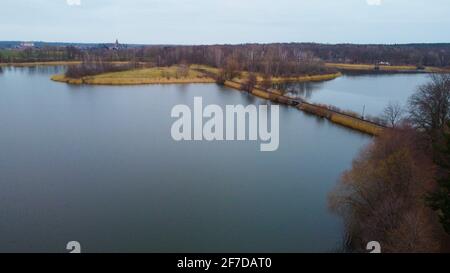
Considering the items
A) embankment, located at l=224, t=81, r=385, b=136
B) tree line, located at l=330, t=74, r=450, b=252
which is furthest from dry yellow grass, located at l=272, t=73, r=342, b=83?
tree line, located at l=330, t=74, r=450, b=252

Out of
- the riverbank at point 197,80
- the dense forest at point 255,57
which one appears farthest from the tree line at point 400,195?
the dense forest at point 255,57

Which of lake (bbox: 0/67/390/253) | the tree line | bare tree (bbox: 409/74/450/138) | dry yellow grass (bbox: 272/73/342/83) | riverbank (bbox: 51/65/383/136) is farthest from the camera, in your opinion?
dry yellow grass (bbox: 272/73/342/83)

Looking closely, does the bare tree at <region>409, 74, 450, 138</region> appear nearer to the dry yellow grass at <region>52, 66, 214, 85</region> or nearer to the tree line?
the tree line

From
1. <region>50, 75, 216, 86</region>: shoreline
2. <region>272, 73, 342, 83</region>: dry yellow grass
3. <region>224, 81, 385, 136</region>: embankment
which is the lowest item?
<region>224, 81, 385, 136</region>: embankment

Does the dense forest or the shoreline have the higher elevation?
the dense forest

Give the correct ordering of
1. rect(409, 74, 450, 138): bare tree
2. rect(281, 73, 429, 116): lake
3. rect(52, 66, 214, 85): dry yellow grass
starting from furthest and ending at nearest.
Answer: rect(52, 66, 214, 85): dry yellow grass, rect(281, 73, 429, 116): lake, rect(409, 74, 450, 138): bare tree
